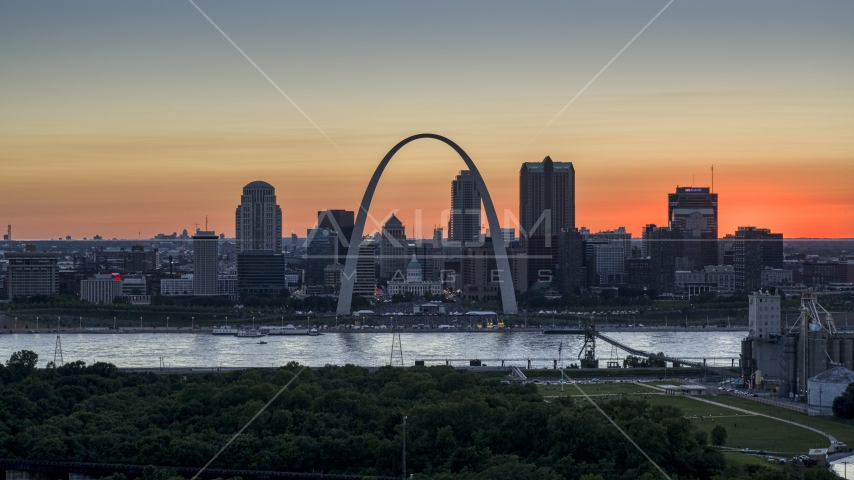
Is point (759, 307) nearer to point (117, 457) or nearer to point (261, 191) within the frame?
point (117, 457)

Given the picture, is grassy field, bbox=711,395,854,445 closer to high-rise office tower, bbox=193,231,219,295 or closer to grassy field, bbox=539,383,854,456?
grassy field, bbox=539,383,854,456

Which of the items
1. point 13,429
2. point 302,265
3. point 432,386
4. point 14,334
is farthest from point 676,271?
point 13,429

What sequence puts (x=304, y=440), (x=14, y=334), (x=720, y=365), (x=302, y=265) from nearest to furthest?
1. (x=304, y=440)
2. (x=720, y=365)
3. (x=14, y=334)
4. (x=302, y=265)

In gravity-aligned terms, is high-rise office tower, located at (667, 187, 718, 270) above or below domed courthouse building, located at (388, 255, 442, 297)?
above

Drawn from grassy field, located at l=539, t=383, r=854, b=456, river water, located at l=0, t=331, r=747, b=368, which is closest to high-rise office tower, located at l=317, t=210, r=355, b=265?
river water, located at l=0, t=331, r=747, b=368

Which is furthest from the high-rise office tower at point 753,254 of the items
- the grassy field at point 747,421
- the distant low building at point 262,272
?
the grassy field at point 747,421

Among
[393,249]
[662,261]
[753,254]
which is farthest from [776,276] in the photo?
[393,249]
